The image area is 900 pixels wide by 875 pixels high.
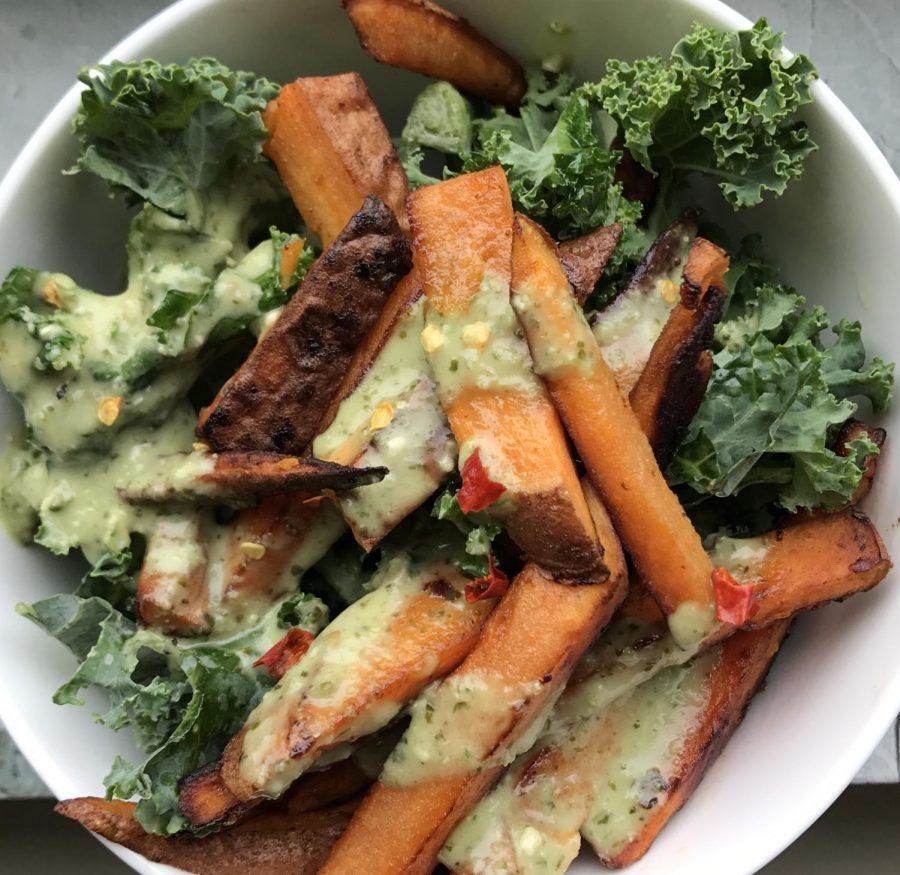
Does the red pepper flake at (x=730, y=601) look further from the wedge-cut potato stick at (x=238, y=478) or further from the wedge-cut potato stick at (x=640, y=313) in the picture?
the wedge-cut potato stick at (x=238, y=478)

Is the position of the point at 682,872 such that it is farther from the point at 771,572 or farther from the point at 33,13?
the point at 33,13

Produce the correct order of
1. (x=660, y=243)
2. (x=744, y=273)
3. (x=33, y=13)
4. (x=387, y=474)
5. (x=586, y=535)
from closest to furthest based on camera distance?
(x=586, y=535)
(x=387, y=474)
(x=660, y=243)
(x=744, y=273)
(x=33, y=13)

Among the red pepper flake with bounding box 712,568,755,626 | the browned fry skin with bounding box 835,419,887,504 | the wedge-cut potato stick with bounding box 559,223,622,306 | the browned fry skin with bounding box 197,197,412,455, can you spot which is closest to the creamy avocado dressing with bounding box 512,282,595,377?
the wedge-cut potato stick with bounding box 559,223,622,306

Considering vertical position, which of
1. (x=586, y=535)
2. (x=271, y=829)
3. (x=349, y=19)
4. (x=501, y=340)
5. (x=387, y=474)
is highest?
(x=349, y=19)

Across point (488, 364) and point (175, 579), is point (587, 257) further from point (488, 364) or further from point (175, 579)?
point (175, 579)

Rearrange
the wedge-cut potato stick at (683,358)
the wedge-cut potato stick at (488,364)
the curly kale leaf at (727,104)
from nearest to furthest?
the wedge-cut potato stick at (488,364) → the wedge-cut potato stick at (683,358) → the curly kale leaf at (727,104)

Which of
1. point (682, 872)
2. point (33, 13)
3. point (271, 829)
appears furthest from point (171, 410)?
point (33, 13)

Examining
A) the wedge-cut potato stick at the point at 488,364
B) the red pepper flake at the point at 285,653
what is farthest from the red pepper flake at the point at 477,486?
the red pepper flake at the point at 285,653

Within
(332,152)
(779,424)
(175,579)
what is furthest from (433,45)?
(175,579)
